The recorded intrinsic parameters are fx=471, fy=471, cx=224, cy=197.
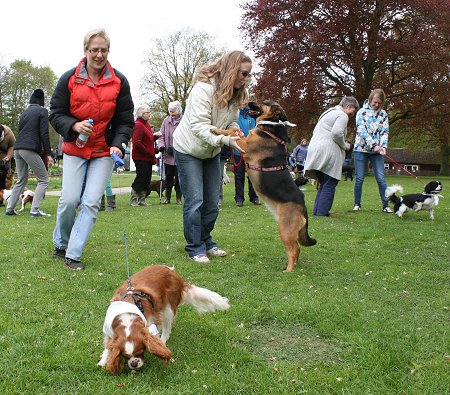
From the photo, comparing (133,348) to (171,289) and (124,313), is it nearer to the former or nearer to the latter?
(124,313)

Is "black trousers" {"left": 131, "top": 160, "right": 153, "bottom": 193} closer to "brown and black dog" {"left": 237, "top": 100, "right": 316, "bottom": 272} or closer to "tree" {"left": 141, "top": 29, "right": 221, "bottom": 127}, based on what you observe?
"brown and black dog" {"left": 237, "top": 100, "right": 316, "bottom": 272}

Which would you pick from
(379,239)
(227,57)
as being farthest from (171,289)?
(379,239)

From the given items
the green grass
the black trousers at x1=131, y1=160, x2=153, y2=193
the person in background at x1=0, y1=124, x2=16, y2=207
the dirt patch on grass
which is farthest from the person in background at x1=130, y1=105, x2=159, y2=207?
the dirt patch on grass

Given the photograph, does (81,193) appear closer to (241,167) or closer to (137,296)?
(137,296)

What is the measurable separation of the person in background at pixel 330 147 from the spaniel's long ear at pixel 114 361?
21.7ft

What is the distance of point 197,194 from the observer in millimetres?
5609

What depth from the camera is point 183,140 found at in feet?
18.2

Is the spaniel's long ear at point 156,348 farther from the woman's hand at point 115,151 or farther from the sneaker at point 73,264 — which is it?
the woman's hand at point 115,151

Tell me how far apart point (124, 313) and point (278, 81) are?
85.5 feet

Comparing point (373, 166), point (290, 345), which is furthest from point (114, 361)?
point (373, 166)

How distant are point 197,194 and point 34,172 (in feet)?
16.1

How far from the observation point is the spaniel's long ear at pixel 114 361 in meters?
2.65

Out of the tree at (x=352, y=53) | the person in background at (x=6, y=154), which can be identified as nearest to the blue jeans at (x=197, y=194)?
the person in background at (x=6, y=154)

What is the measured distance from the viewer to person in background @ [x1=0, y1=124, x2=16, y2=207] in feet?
34.8
